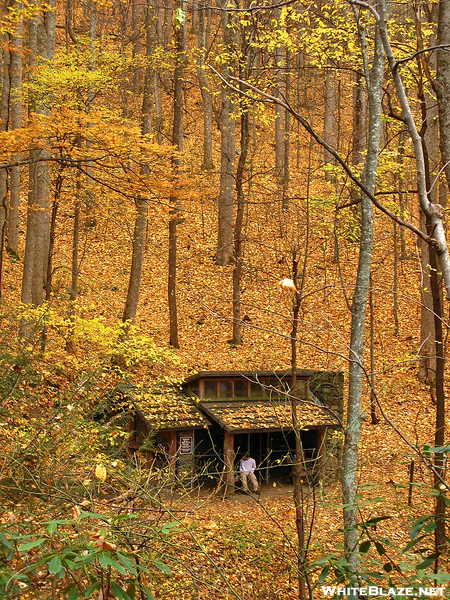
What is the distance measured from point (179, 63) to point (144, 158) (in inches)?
314

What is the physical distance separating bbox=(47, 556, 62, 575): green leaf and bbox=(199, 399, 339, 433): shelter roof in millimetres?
9597

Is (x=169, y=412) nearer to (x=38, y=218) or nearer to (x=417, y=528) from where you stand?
(x=38, y=218)

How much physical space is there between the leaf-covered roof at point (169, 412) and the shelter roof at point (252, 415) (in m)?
0.37

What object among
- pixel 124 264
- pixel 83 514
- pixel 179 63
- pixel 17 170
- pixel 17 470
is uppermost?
pixel 179 63

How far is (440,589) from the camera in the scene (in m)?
2.40

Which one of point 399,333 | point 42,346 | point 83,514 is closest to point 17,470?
point 83,514

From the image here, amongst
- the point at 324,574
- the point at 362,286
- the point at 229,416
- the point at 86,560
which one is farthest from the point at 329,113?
the point at 86,560

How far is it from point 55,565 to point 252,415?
1040cm

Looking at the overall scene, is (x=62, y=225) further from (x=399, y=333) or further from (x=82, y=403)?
(x=82, y=403)

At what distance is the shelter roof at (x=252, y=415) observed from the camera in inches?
457

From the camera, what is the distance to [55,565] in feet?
6.28

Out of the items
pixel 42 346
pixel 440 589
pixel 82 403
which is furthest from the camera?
pixel 42 346

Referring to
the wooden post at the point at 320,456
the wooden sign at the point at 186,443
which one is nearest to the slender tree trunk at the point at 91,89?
the wooden sign at the point at 186,443

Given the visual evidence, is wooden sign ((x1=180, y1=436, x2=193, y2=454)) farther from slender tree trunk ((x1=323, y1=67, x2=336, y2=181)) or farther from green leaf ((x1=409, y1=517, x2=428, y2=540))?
slender tree trunk ((x1=323, y1=67, x2=336, y2=181))
